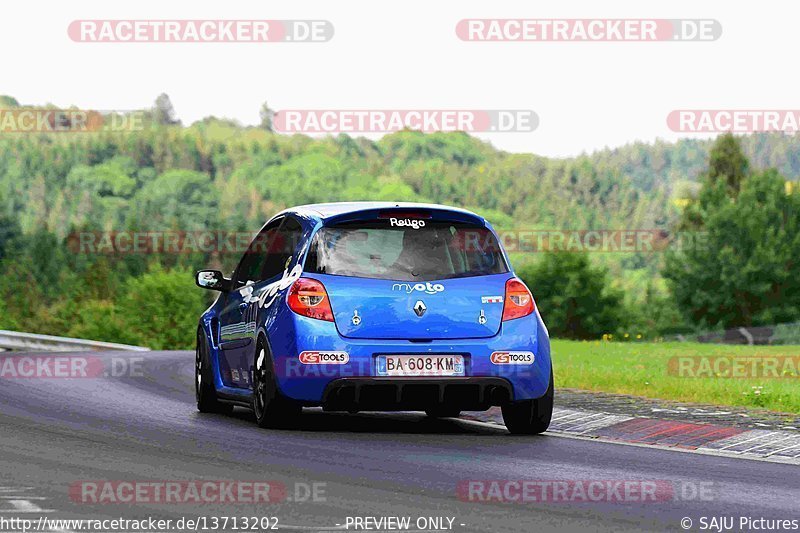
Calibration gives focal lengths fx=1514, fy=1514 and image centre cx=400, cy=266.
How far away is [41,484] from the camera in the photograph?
849 centimetres

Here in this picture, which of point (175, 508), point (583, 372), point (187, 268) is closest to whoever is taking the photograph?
point (175, 508)

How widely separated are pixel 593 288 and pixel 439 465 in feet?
368

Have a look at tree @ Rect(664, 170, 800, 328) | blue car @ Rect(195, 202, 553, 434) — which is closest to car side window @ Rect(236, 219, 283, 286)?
blue car @ Rect(195, 202, 553, 434)

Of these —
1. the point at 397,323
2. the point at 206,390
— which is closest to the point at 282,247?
the point at 397,323

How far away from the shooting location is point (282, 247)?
12.9 meters

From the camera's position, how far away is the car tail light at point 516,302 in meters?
12.0

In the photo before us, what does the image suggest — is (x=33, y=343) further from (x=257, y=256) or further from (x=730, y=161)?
(x=730, y=161)

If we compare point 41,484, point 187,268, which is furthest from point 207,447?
point 187,268

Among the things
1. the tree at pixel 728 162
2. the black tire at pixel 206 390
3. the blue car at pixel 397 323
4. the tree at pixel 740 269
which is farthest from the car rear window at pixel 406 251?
the tree at pixel 728 162

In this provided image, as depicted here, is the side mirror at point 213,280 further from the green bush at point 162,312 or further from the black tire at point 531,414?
the green bush at point 162,312

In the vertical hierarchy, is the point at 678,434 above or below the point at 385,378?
below

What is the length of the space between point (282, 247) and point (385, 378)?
1.92 m

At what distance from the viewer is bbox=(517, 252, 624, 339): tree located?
120 meters

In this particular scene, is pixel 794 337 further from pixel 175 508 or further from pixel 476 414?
pixel 175 508
